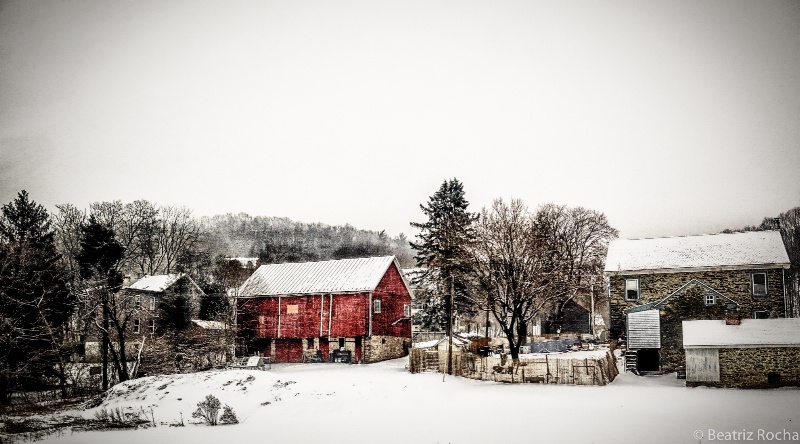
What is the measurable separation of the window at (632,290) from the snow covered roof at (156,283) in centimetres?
3598

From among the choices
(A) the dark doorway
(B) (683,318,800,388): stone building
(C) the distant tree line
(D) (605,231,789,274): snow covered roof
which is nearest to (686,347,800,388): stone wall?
(B) (683,318,800,388): stone building

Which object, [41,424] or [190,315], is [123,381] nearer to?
[41,424]

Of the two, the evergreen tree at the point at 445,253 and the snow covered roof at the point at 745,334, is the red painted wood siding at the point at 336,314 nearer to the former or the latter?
the evergreen tree at the point at 445,253

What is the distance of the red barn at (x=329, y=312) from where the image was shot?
159 ft

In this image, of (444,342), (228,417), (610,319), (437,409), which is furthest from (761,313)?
(228,417)

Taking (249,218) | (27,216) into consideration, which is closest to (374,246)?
(249,218)

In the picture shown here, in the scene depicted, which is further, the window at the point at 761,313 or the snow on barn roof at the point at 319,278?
the snow on barn roof at the point at 319,278

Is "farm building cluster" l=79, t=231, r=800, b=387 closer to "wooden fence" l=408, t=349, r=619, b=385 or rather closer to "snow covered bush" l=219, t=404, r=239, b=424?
"wooden fence" l=408, t=349, r=619, b=385

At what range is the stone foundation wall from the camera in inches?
1886

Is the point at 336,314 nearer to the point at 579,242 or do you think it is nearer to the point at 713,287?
the point at 713,287

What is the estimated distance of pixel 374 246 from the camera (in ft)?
398

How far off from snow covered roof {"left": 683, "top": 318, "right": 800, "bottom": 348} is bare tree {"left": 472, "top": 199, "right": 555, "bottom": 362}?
907 cm

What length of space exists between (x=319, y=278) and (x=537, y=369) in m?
21.5

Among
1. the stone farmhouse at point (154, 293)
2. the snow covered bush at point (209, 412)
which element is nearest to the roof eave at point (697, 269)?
the snow covered bush at point (209, 412)
